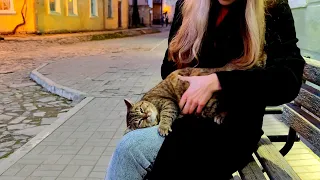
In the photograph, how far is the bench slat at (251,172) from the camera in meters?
1.94

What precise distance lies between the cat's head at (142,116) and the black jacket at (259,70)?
38cm

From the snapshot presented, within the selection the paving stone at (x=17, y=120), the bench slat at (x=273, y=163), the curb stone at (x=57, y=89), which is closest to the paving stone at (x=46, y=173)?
the bench slat at (x=273, y=163)

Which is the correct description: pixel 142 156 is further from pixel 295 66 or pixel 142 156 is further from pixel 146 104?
pixel 295 66

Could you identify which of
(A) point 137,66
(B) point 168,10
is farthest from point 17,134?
(B) point 168,10

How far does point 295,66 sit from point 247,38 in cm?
28

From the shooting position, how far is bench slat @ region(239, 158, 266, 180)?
76.3 inches

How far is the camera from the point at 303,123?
2.61 metres

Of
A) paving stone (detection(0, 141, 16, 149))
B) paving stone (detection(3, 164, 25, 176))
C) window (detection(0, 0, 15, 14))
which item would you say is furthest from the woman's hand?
window (detection(0, 0, 15, 14))

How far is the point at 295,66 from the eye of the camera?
1.94 meters

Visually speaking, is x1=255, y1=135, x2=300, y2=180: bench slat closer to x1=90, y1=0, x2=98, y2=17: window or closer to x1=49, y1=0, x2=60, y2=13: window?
x1=49, y1=0, x2=60, y2=13: window

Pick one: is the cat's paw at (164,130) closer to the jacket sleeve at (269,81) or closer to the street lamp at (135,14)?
the jacket sleeve at (269,81)

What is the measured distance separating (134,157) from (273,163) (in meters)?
0.78

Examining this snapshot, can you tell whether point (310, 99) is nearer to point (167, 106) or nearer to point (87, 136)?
point (167, 106)

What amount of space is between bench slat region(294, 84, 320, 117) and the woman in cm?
60
